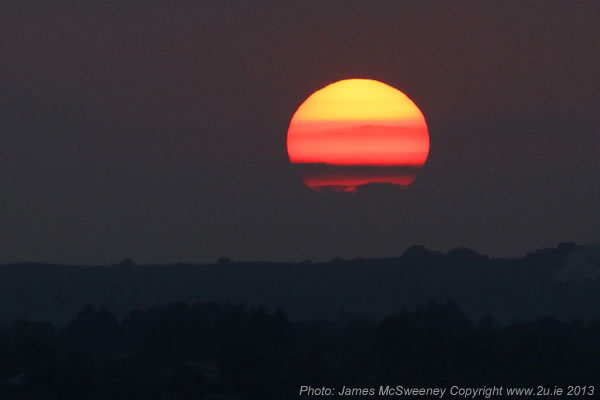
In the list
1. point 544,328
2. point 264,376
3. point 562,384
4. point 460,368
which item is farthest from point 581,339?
point 264,376

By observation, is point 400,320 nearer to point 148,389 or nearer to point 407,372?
point 407,372

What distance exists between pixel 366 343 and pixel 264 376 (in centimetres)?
3887

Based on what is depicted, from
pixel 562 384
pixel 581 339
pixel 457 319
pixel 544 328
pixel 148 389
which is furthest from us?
pixel 457 319

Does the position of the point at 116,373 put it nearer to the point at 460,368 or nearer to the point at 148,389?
the point at 148,389

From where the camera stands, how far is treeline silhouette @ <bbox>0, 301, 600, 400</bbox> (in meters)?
88.8

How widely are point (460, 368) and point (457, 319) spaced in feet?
184

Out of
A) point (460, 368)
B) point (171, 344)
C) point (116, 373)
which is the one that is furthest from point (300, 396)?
point (171, 344)

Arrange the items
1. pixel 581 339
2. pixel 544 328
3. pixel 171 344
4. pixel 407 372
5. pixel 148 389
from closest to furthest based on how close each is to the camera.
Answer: pixel 148 389 < pixel 407 372 < pixel 171 344 < pixel 581 339 < pixel 544 328

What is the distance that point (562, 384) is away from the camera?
93.8 m

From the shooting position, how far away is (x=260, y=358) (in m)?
94.8

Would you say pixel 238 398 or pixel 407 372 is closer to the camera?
pixel 238 398

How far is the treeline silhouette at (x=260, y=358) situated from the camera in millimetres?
88812

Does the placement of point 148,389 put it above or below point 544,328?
below

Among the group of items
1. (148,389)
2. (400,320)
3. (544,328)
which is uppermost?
(544,328)
